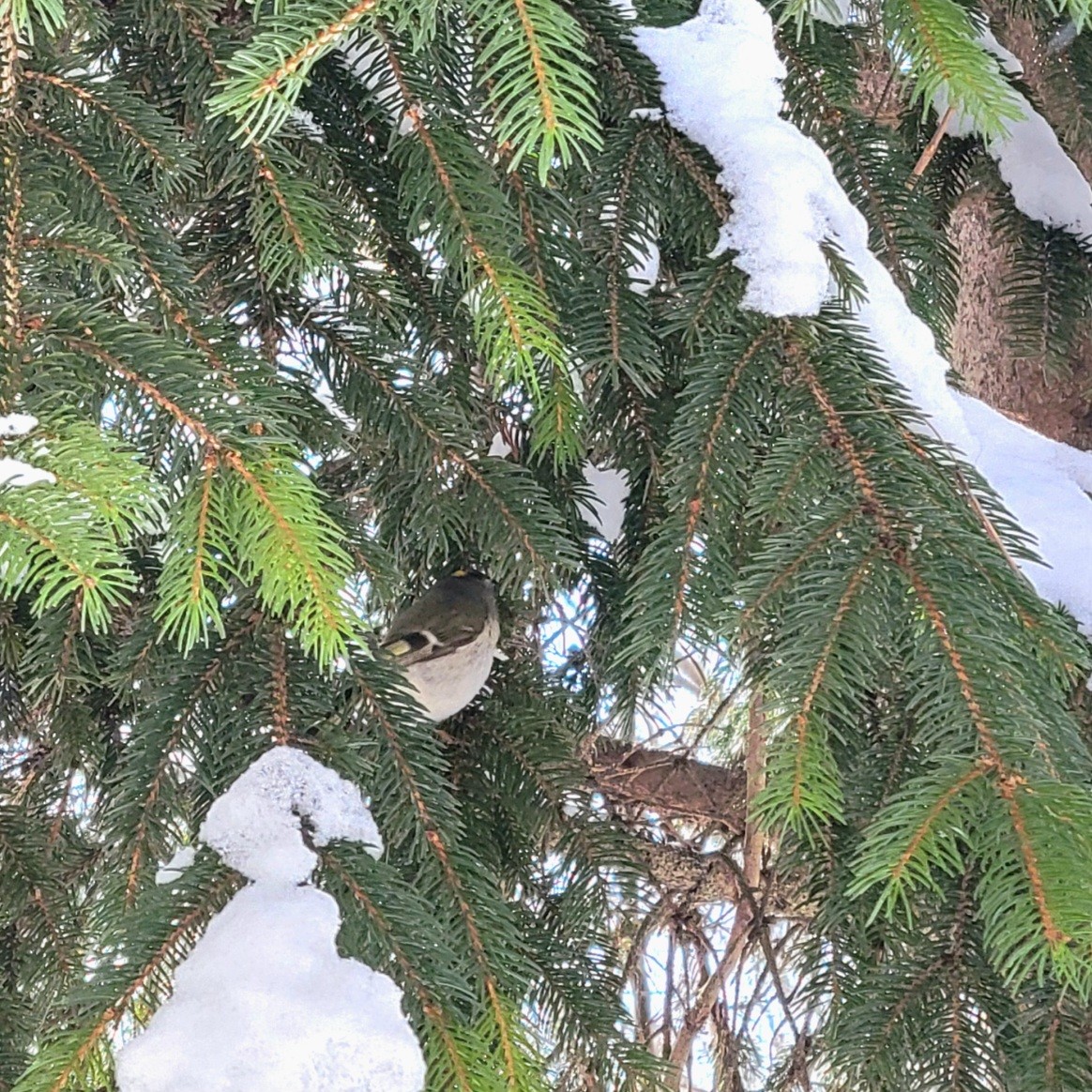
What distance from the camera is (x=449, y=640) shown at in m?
1.80

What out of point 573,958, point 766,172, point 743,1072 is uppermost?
point 766,172

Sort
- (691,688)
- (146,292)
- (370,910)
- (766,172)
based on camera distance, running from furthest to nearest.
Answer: (691,688), (766,172), (146,292), (370,910)

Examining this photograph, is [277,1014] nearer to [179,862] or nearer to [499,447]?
[179,862]

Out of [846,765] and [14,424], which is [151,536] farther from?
[846,765]

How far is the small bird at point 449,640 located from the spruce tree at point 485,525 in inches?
1.5

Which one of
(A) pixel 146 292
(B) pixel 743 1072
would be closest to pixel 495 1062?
(A) pixel 146 292

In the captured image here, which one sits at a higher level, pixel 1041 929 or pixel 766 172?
pixel 766 172

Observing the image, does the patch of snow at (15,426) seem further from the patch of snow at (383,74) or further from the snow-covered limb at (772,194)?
the snow-covered limb at (772,194)

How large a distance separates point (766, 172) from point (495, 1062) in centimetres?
90

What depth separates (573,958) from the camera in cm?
153

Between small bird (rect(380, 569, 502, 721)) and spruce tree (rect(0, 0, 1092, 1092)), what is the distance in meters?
0.04

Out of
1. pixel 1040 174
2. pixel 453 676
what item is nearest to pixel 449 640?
pixel 453 676

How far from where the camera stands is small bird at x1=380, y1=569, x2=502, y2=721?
176 centimetres

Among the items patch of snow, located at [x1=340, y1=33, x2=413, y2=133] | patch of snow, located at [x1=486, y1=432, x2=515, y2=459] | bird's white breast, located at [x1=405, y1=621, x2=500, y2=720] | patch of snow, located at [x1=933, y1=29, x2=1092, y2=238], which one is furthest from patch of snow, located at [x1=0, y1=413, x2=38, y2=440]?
patch of snow, located at [x1=933, y1=29, x2=1092, y2=238]
